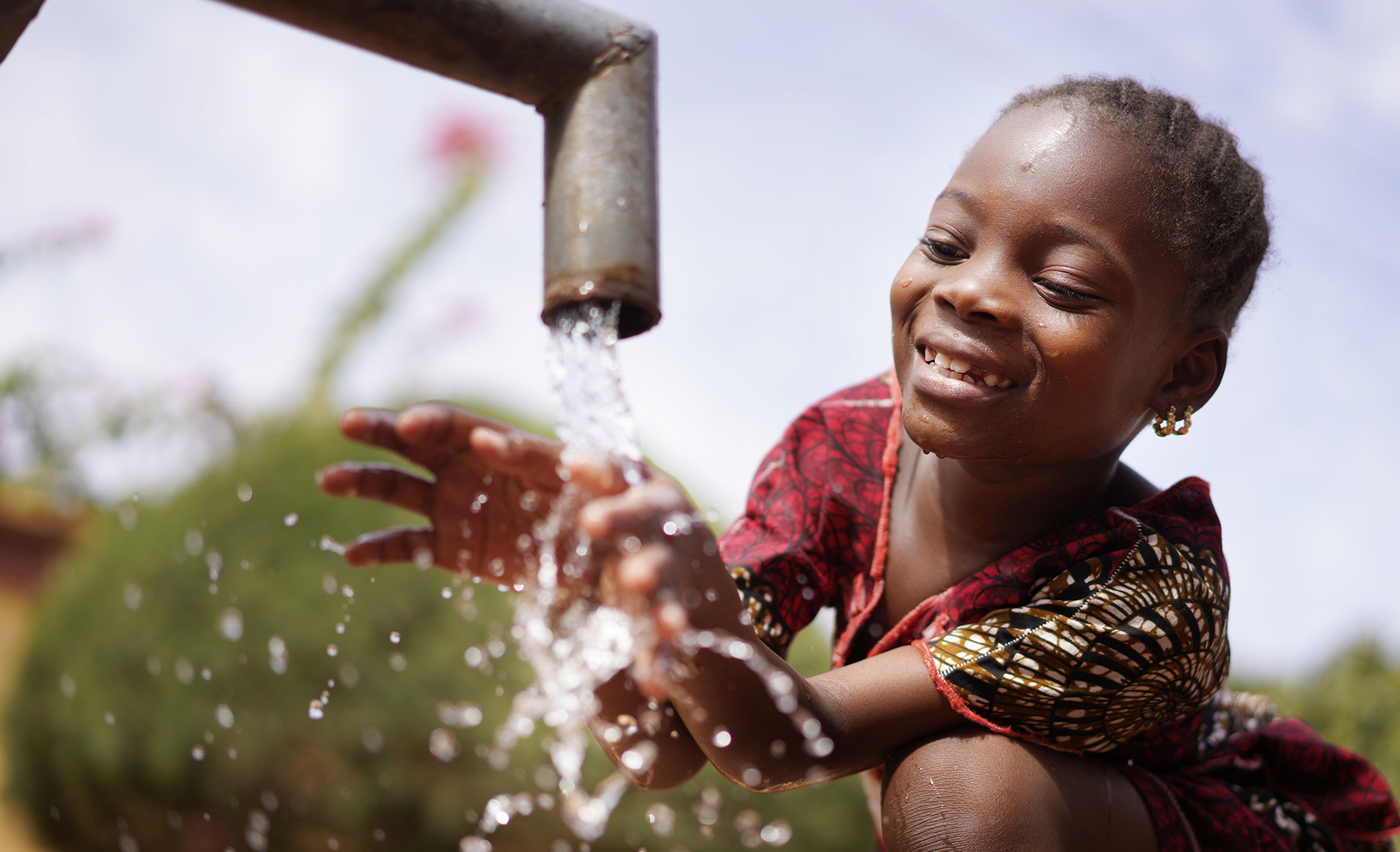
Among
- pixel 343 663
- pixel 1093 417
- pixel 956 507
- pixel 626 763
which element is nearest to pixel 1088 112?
pixel 1093 417

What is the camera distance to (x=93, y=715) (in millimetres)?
3646

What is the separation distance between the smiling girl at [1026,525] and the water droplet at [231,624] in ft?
7.35

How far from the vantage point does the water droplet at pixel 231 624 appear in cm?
348

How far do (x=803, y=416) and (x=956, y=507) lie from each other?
327 mm

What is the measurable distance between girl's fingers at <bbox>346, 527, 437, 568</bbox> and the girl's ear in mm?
935

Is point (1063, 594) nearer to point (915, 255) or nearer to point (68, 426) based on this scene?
point (915, 255)

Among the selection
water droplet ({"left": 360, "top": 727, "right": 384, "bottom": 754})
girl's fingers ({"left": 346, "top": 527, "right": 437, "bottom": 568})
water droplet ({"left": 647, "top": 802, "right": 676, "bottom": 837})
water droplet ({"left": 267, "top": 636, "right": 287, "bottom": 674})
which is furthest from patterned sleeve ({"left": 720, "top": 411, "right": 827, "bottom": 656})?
water droplet ({"left": 267, "top": 636, "right": 287, "bottom": 674})

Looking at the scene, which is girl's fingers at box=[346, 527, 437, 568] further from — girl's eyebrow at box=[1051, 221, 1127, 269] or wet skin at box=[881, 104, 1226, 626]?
girl's eyebrow at box=[1051, 221, 1127, 269]

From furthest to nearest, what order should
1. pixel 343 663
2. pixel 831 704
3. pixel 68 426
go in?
pixel 68 426 < pixel 343 663 < pixel 831 704

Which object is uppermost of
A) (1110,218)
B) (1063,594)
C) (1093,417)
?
(1110,218)

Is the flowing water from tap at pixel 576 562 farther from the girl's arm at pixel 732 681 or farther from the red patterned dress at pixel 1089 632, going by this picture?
the red patterned dress at pixel 1089 632

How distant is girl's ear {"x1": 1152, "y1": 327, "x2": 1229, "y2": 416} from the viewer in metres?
1.58

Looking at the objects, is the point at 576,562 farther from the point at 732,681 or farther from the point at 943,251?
the point at 943,251

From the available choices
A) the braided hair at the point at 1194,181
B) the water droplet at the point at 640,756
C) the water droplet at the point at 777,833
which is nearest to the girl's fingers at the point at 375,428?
the water droplet at the point at 640,756
